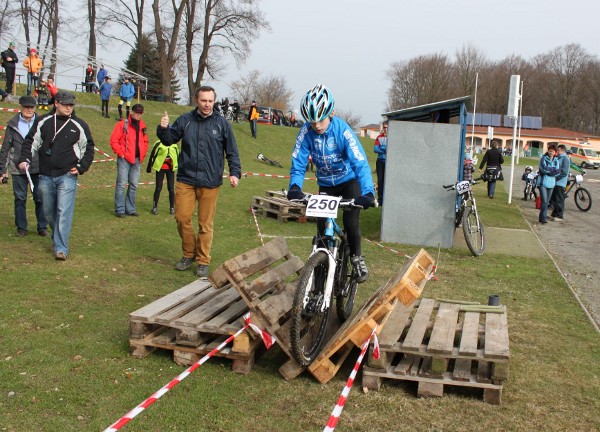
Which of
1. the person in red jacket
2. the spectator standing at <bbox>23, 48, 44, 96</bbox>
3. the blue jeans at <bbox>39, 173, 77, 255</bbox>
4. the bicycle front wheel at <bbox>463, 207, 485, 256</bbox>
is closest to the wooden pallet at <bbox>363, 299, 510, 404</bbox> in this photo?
the blue jeans at <bbox>39, 173, 77, 255</bbox>

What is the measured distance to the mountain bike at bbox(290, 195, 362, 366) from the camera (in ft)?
14.4

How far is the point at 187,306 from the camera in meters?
5.35

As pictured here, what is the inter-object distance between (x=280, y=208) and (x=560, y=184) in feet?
26.2

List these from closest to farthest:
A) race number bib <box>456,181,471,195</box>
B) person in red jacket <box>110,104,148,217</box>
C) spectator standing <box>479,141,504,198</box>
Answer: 1. race number bib <box>456,181,471,195</box>
2. person in red jacket <box>110,104,148,217</box>
3. spectator standing <box>479,141,504,198</box>

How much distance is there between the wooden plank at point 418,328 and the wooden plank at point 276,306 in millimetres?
957

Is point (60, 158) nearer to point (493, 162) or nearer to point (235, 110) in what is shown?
point (493, 162)

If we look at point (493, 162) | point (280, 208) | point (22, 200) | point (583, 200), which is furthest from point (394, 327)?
point (493, 162)

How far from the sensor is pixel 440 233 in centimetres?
1072

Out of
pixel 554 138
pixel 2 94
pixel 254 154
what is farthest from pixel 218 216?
pixel 554 138

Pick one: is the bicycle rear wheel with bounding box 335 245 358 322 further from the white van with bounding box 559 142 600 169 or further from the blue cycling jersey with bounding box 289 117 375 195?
the white van with bounding box 559 142 600 169

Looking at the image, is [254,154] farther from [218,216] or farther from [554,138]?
[554,138]

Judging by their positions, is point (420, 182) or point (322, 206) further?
point (420, 182)

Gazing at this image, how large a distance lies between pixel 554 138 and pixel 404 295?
3962 inches

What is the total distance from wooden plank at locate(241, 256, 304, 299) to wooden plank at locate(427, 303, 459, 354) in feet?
4.42
